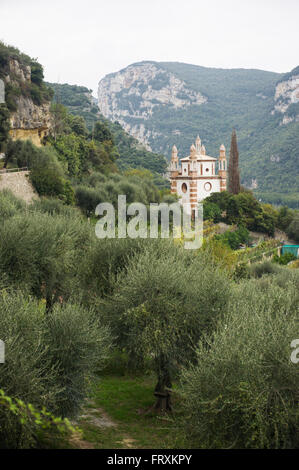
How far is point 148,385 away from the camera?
71.8ft

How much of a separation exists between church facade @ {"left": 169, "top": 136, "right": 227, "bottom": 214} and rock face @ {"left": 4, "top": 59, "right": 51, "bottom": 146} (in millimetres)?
26632

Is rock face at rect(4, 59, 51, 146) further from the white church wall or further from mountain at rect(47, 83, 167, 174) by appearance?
mountain at rect(47, 83, 167, 174)

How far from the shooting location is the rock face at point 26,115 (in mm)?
50844

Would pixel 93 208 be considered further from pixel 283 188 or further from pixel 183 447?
pixel 283 188

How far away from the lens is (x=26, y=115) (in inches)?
2077

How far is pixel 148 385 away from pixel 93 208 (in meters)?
27.9

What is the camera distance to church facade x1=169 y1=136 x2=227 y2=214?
77.8 m

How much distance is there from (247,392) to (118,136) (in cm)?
12190

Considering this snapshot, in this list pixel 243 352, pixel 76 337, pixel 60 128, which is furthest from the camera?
pixel 60 128

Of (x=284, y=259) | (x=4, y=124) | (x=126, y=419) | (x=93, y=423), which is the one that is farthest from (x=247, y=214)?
(x=93, y=423)

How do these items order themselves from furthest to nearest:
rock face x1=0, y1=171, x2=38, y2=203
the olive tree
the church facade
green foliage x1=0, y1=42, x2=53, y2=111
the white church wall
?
the white church wall
the church facade
green foliage x1=0, y1=42, x2=53, y2=111
rock face x1=0, y1=171, x2=38, y2=203
the olive tree

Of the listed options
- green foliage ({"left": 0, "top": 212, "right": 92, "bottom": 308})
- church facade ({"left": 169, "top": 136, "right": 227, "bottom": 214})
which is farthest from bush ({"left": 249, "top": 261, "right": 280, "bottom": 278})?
church facade ({"left": 169, "top": 136, "right": 227, "bottom": 214})

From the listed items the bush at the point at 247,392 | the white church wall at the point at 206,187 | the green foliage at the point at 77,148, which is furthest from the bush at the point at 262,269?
the white church wall at the point at 206,187

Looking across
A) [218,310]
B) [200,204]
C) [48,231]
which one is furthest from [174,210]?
[218,310]
